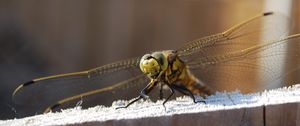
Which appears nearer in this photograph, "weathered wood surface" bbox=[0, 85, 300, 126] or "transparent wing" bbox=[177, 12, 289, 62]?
"weathered wood surface" bbox=[0, 85, 300, 126]

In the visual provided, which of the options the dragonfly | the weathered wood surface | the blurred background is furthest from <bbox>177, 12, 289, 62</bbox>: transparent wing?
the blurred background

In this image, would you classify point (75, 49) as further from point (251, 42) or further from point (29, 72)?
point (251, 42)

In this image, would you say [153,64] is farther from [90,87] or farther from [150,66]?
[90,87]

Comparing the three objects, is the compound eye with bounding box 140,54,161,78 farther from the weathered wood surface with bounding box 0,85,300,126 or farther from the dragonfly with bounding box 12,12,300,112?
the weathered wood surface with bounding box 0,85,300,126

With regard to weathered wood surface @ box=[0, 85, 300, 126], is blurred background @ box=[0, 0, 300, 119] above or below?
above

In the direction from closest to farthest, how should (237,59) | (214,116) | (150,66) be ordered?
(214,116)
(150,66)
(237,59)

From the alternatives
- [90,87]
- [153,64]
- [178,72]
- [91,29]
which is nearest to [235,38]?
[178,72]

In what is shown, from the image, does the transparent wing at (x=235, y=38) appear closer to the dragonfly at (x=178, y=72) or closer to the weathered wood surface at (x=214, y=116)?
the dragonfly at (x=178, y=72)

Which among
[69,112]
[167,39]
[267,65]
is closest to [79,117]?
[69,112]
